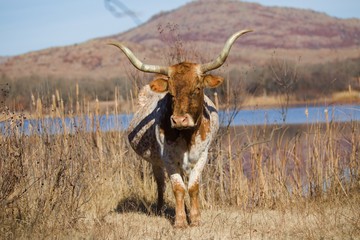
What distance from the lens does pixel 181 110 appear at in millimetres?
6273

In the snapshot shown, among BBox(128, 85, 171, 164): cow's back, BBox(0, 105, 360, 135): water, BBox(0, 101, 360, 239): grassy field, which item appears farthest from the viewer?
BBox(0, 105, 360, 135): water

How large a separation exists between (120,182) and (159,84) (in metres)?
2.64

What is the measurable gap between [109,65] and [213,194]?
67794 millimetres

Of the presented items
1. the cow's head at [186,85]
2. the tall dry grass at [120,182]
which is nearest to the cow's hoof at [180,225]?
the tall dry grass at [120,182]

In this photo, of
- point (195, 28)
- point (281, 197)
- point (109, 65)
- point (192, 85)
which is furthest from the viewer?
point (195, 28)

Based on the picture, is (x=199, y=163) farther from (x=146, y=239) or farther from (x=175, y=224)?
(x=146, y=239)

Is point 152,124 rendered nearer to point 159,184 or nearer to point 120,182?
point 159,184

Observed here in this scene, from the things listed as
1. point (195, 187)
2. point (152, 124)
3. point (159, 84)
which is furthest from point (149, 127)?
point (195, 187)

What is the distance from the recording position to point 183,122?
20.2 feet

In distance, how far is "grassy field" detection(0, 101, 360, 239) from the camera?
6051 millimetres

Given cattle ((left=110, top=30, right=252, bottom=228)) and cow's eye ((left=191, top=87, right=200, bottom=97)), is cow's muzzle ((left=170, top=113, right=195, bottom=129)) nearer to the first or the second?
cattle ((left=110, top=30, right=252, bottom=228))

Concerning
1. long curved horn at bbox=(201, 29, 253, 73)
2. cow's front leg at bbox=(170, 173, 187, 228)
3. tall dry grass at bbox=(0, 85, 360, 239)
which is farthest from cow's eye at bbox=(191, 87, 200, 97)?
tall dry grass at bbox=(0, 85, 360, 239)

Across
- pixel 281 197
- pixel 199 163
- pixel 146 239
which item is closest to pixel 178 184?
pixel 199 163

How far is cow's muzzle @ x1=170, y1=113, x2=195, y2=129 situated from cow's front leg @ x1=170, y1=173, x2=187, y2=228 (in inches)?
32.1
